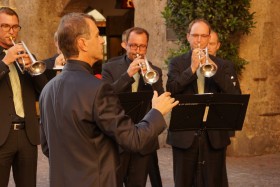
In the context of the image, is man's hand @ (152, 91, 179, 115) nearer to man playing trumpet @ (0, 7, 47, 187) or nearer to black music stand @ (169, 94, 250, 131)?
black music stand @ (169, 94, 250, 131)

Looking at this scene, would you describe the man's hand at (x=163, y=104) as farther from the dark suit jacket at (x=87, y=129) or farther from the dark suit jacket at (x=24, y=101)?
the dark suit jacket at (x=24, y=101)

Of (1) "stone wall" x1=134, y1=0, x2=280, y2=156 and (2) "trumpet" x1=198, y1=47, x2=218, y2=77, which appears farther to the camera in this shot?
(1) "stone wall" x1=134, y1=0, x2=280, y2=156

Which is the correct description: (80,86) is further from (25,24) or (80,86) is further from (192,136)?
(25,24)

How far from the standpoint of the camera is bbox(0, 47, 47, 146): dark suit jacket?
5742 mm

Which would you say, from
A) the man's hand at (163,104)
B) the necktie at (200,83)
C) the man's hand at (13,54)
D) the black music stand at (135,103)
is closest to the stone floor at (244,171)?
the necktie at (200,83)

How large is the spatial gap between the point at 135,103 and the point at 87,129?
216cm

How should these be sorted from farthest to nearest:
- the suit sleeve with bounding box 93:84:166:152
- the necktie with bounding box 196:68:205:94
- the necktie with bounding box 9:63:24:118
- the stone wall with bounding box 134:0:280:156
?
the stone wall with bounding box 134:0:280:156 → the necktie with bounding box 196:68:205:94 → the necktie with bounding box 9:63:24:118 → the suit sleeve with bounding box 93:84:166:152

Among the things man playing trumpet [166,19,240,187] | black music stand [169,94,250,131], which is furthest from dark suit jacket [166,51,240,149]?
black music stand [169,94,250,131]

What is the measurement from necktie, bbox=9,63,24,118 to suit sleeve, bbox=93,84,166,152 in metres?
2.24

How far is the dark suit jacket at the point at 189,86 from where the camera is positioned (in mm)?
6105

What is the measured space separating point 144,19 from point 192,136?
6022 millimetres

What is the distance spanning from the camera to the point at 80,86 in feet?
12.5

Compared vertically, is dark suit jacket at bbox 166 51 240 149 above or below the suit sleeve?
below

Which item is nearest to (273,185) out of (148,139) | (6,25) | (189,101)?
(189,101)
